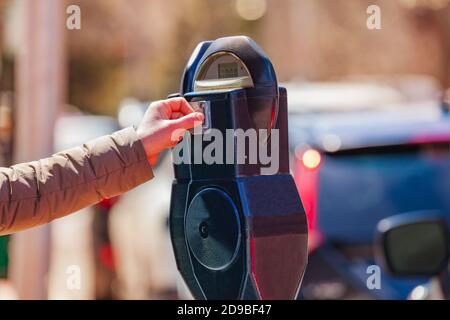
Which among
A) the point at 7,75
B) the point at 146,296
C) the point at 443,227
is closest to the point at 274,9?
the point at 7,75

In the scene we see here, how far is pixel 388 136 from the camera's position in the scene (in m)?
5.70

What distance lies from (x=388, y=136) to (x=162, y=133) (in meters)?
3.26

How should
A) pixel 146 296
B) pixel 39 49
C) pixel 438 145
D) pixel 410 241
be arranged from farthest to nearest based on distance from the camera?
pixel 146 296 < pixel 39 49 < pixel 438 145 < pixel 410 241

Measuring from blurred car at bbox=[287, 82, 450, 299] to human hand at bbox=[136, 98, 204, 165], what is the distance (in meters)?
2.78

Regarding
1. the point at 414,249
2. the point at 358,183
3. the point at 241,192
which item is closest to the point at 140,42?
the point at 358,183

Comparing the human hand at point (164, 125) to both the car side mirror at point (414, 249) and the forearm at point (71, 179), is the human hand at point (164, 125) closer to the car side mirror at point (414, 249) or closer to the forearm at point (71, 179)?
the forearm at point (71, 179)

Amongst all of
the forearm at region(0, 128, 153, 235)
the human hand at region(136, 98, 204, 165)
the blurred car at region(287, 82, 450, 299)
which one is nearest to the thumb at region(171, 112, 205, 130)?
the human hand at region(136, 98, 204, 165)

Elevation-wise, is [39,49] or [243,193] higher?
[39,49]

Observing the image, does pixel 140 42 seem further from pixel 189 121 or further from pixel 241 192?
pixel 241 192

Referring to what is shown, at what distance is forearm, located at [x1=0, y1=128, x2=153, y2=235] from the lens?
2.59m

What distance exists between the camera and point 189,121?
2.58 m

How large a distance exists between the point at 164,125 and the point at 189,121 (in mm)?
62

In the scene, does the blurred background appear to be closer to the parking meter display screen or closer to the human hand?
the human hand
